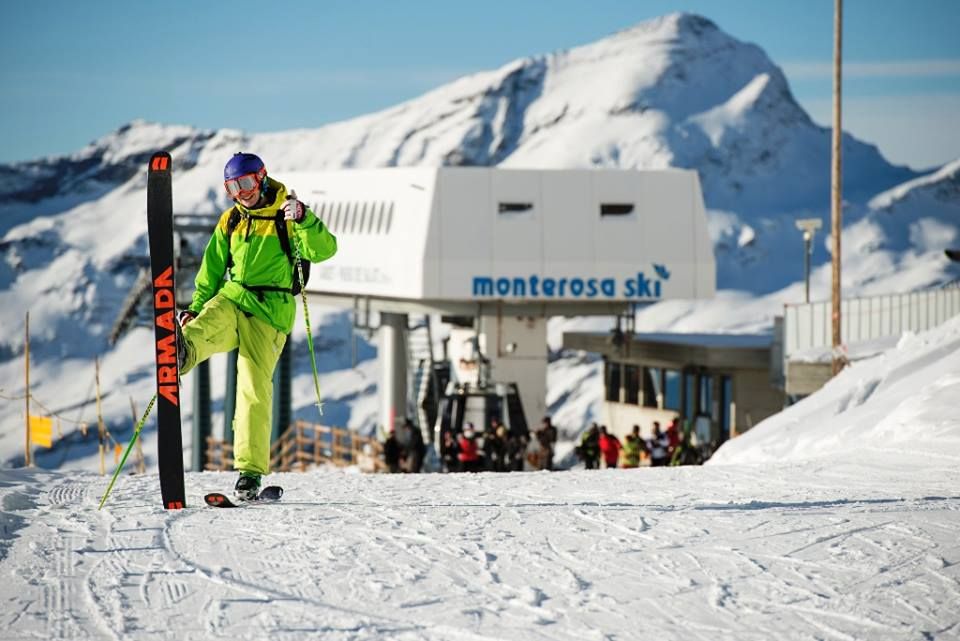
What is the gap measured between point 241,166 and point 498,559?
277 cm

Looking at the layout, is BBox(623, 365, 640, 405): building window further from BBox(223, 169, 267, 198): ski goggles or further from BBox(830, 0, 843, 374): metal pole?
BBox(223, 169, 267, 198): ski goggles

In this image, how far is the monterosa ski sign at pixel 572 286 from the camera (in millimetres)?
31438

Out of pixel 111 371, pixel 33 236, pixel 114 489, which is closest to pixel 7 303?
pixel 33 236

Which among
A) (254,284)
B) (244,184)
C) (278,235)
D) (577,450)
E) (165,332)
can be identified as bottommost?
(577,450)

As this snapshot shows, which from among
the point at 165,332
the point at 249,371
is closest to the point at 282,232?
Result: the point at 249,371

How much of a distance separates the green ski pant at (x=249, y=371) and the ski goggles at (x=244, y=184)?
56cm

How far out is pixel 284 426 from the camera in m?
39.0

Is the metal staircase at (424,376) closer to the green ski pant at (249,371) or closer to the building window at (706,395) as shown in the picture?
the building window at (706,395)

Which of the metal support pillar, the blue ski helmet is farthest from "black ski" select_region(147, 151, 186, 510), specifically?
the metal support pillar

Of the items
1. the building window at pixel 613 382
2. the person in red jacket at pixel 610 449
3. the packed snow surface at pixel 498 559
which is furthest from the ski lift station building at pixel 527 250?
the packed snow surface at pixel 498 559

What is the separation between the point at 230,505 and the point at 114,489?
45.1 inches

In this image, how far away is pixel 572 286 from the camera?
104 ft

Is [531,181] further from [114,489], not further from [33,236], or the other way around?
[33,236]

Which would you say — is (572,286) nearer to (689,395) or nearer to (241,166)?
(689,395)
